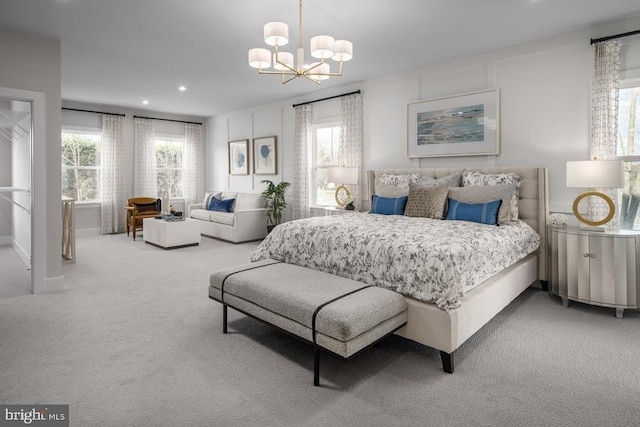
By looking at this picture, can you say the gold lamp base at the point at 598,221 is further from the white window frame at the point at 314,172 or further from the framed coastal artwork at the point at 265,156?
the framed coastal artwork at the point at 265,156

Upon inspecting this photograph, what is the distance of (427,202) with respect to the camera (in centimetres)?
399

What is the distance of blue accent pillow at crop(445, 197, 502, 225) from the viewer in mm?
3525

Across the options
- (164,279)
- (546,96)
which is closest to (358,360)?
(164,279)

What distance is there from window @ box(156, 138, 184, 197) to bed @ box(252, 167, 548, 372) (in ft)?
19.3

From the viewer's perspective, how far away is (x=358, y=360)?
2420mm

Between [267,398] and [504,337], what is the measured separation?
72.2 inches

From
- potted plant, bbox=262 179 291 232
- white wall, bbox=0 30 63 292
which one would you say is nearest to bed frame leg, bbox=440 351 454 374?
white wall, bbox=0 30 63 292

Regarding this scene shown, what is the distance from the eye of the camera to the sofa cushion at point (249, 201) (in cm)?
702

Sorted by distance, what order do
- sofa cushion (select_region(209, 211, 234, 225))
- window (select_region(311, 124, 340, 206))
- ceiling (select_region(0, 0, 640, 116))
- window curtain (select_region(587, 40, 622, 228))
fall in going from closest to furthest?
Result: ceiling (select_region(0, 0, 640, 116)) → window curtain (select_region(587, 40, 622, 228)) → window (select_region(311, 124, 340, 206)) → sofa cushion (select_region(209, 211, 234, 225))

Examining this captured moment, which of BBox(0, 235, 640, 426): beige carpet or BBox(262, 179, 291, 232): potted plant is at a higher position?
BBox(262, 179, 291, 232): potted plant

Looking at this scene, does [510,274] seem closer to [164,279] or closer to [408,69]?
[408,69]

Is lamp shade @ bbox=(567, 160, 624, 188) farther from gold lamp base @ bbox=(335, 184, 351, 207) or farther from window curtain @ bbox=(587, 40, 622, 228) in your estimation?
gold lamp base @ bbox=(335, 184, 351, 207)

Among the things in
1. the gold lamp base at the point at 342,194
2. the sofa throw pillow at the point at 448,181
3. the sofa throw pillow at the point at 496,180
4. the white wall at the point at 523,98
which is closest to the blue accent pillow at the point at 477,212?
the sofa throw pillow at the point at 496,180

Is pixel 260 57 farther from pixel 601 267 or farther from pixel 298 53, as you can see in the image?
pixel 601 267
